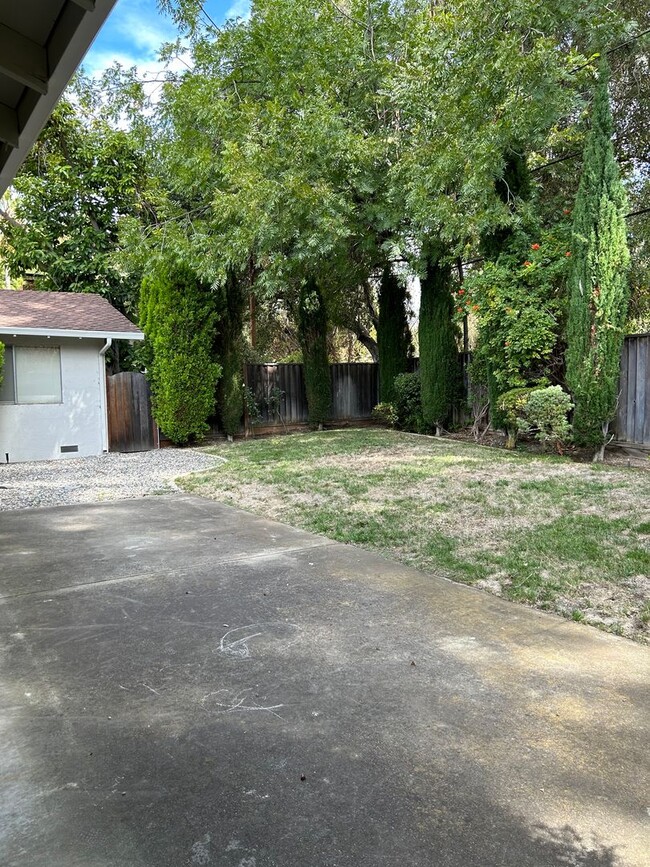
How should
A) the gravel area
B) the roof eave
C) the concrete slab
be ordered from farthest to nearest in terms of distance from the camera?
1. the roof eave
2. the gravel area
3. the concrete slab

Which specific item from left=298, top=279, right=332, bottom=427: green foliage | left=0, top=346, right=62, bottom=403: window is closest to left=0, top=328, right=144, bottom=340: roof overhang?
left=0, top=346, right=62, bottom=403: window

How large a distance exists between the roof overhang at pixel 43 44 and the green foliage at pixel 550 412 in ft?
23.7

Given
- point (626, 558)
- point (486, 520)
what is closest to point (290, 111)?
point (486, 520)

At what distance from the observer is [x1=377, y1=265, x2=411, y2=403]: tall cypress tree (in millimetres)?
14047

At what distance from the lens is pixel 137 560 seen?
4.52 m

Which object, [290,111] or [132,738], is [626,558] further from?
[290,111]

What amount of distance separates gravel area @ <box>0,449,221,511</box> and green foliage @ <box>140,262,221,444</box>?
3.01 feet

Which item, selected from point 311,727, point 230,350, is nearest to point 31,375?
point 230,350

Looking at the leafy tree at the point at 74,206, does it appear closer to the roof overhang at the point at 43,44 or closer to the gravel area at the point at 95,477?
the gravel area at the point at 95,477

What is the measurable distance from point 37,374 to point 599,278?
951cm

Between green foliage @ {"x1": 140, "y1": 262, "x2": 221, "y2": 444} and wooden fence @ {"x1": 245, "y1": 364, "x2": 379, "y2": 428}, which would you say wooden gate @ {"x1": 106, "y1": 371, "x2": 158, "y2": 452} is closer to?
green foliage @ {"x1": 140, "y1": 262, "x2": 221, "y2": 444}

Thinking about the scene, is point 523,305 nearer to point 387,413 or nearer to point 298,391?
point 387,413

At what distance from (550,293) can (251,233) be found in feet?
16.8

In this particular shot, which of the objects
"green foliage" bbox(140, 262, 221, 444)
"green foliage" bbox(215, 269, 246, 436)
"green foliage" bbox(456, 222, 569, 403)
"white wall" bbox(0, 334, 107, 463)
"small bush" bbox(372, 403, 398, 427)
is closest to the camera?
"green foliage" bbox(456, 222, 569, 403)
